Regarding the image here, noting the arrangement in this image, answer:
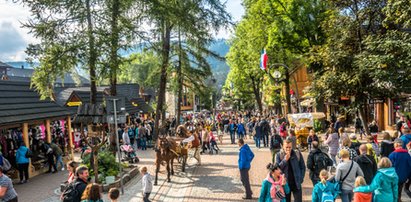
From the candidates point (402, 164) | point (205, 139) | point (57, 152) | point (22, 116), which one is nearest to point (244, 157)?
point (402, 164)

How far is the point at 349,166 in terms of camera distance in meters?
7.50

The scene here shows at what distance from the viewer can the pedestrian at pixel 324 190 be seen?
7301 millimetres

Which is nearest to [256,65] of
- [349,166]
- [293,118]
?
[293,118]

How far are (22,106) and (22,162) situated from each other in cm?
310

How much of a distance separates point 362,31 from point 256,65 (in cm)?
1830

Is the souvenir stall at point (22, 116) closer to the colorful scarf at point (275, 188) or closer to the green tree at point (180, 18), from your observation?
the green tree at point (180, 18)

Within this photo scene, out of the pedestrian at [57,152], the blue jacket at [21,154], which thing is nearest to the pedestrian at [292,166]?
the blue jacket at [21,154]

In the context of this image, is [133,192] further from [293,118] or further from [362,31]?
[293,118]

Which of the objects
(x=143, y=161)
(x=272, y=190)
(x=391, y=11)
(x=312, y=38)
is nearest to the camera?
(x=272, y=190)

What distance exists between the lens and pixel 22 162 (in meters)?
13.9

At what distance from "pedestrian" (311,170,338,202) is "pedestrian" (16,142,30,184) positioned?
10778 mm

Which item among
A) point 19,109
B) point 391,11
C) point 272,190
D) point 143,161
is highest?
point 391,11

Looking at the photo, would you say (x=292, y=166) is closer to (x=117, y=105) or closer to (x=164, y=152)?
(x=117, y=105)

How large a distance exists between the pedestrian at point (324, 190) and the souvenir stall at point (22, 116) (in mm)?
11064
